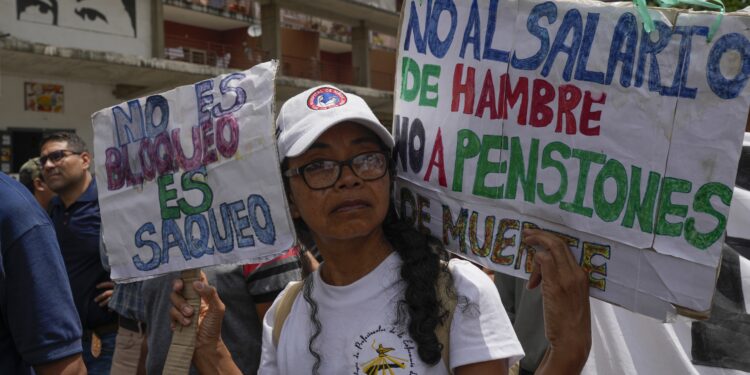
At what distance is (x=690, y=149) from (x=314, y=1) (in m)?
20.6

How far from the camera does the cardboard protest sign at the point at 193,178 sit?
2.01 m

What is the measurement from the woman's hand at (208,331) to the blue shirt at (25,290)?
33 centimetres

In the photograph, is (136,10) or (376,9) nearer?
(136,10)

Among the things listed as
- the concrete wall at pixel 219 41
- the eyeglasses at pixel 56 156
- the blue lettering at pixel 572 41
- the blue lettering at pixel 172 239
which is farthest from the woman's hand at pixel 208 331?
the concrete wall at pixel 219 41

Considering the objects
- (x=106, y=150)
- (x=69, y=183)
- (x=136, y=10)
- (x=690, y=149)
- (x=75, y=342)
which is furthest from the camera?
(x=136, y=10)

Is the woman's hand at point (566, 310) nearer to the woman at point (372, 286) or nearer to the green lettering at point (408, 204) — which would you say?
the woman at point (372, 286)

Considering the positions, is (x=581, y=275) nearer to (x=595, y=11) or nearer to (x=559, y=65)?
(x=559, y=65)

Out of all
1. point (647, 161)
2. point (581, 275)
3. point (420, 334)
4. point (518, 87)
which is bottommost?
point (420, 334)

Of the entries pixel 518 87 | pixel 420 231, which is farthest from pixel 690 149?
pixel 420 231

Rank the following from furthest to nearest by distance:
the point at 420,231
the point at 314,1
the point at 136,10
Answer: the point at 314,1
the point at 136,10
the point at 420,231

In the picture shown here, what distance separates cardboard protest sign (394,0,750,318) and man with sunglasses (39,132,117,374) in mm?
2860

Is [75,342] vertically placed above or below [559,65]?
below

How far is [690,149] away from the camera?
5.13 feet

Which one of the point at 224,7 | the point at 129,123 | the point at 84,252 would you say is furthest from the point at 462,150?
the point at 224,7
